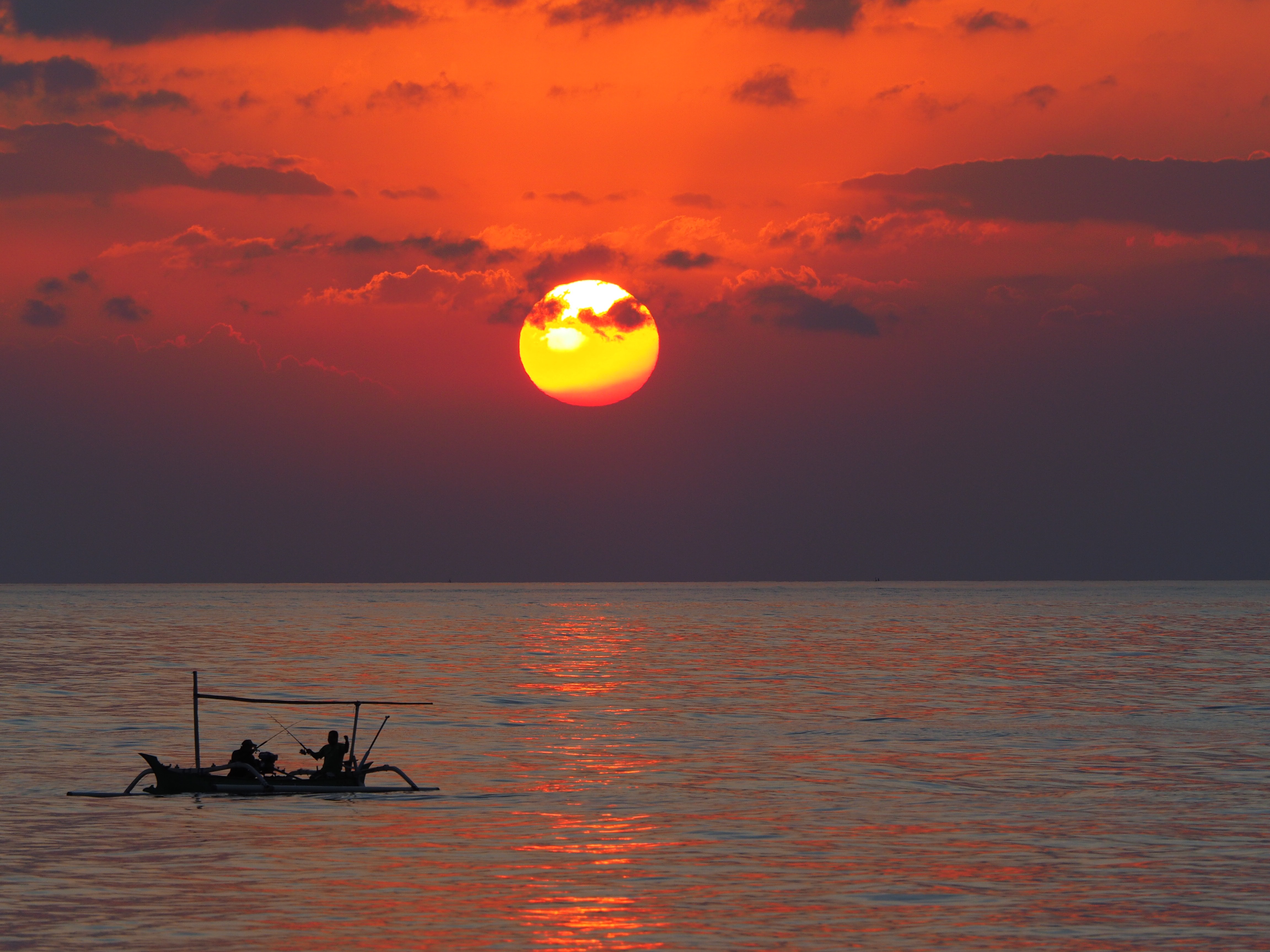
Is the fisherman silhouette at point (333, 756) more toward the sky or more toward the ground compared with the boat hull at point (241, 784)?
more toward the sky

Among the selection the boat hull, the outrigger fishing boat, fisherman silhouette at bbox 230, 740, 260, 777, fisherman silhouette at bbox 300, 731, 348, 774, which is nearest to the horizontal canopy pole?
the outrigger fishing boat

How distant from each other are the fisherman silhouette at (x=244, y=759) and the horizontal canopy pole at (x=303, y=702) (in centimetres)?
195

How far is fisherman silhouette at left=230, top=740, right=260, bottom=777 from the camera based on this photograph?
58.5 meters

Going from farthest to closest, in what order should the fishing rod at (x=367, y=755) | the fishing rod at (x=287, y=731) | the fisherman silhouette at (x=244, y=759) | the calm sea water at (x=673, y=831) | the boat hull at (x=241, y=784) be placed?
the fishing rod at (x=287, y=731)
the fishing rod at (x=367, y=755)
the fisherman silhouette at (x=244, y=759)
the boat hull at (x=241, y=784)
the calm sea water at (x=673, y=831)

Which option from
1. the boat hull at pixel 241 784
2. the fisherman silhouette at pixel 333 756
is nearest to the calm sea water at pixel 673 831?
the boat hull at pixel 241 784

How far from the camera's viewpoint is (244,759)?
58.8 meters

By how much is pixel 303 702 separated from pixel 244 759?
10.4 ft

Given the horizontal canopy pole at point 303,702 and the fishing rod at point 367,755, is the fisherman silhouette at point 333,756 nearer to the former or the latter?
the fishing rod at point 367,755

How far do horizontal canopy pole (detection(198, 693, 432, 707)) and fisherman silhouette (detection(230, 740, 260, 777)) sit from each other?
195 cm

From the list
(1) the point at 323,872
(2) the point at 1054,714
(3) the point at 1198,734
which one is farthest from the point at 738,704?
(1) the point at 323,872

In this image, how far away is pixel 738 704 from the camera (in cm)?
10144

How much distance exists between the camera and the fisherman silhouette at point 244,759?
5850 cm


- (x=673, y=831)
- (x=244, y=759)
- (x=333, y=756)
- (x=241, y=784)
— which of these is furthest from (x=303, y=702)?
(x=673, y=831)

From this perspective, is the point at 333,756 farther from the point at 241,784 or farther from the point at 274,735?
the point at 274,735
